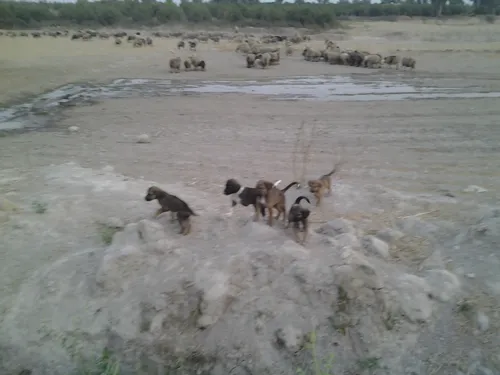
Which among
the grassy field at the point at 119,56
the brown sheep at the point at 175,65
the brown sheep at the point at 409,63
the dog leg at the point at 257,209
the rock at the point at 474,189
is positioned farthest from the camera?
the brown sheep at the point at 175,65

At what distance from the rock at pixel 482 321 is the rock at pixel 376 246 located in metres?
0.99

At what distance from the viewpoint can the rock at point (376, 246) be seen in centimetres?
491

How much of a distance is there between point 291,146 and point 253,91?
755 cm

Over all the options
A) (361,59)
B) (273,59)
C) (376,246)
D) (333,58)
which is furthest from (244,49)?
(376,246)

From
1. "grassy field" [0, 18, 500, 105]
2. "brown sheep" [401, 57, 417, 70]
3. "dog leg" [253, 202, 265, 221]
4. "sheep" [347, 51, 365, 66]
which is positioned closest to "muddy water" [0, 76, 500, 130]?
"grassy field" [0, 18, 500, 105]

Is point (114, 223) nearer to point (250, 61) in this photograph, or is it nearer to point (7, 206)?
point (7, 206)

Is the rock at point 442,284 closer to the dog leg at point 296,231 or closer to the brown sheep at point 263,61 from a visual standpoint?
the dog leg at point 296,231

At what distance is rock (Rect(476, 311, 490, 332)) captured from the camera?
4.21m

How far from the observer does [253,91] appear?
16.5 metres

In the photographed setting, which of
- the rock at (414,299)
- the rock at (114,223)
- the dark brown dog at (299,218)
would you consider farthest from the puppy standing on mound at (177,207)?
the rock at (414,299)

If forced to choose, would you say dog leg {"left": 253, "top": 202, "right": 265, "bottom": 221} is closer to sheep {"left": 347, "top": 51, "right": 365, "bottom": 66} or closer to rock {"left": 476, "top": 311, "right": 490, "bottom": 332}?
rock {"left": 476, "top": 311, "right": 490, "bottom": 332}

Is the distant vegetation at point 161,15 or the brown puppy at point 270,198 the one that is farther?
the distant vegetation at point 161,15

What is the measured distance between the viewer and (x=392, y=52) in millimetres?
28438

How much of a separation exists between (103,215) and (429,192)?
4.31m
